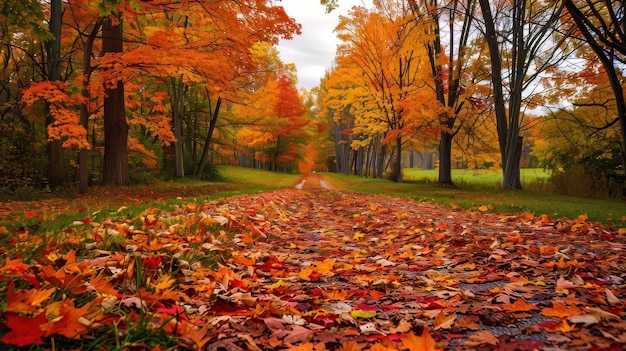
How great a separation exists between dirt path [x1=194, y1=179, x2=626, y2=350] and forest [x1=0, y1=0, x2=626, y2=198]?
14.2ft

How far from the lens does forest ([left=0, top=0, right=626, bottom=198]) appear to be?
26.9ft

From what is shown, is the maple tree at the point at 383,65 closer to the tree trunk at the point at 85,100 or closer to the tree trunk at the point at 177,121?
the tree trunk at the point at 177,121

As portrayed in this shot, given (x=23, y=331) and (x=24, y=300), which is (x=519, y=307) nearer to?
(x=23, y=331)

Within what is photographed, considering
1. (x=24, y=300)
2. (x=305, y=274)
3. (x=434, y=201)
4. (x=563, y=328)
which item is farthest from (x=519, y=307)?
(x=434, y=201)

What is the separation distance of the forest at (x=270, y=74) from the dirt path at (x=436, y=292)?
432 cm

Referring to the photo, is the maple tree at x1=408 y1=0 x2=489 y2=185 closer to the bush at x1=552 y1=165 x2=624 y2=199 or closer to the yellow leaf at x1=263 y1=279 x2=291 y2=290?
the bush at x1=552 y1=165 x2=624 y2=199

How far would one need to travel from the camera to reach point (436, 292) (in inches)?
82.4

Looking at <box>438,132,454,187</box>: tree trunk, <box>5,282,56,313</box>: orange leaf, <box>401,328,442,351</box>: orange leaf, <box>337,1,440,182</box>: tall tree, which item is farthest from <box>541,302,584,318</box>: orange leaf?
<box>438,132,454,187</box>: tree trunk

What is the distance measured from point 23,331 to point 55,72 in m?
10.9

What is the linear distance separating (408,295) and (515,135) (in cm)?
1218

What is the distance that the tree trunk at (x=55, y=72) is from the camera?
9062 mm

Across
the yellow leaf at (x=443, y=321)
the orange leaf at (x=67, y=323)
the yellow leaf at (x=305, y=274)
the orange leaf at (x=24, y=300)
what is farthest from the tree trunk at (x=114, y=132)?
the yellow leaf at (x=443, y=321)

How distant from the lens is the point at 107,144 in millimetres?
10531

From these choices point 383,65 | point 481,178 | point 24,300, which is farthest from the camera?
point 481,178
